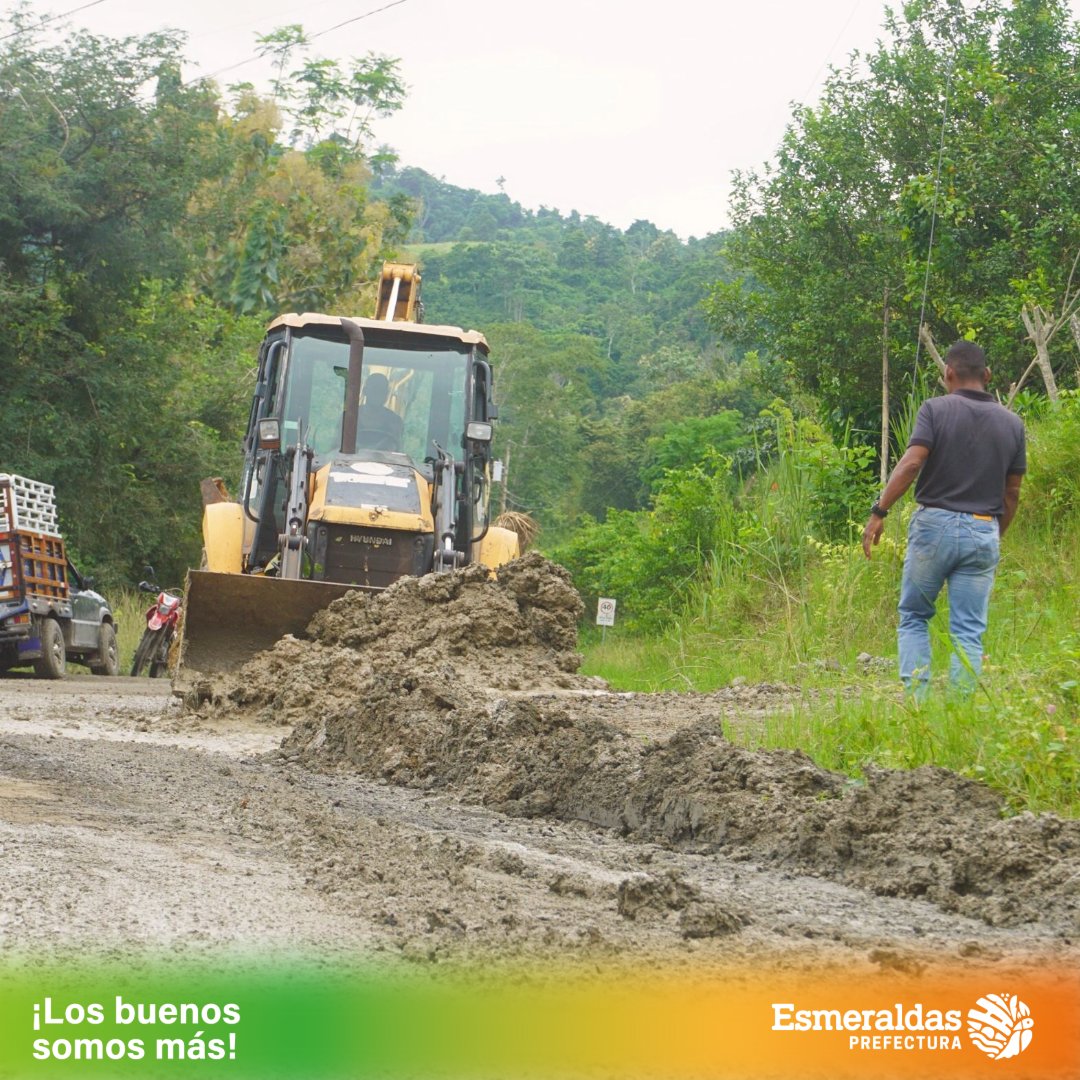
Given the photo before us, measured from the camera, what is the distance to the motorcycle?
22.9m

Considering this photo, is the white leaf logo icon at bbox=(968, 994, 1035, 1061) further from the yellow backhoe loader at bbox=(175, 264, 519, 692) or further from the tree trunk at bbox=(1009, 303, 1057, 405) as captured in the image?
the tree trunk at bbox=(1009, 303, 1057, 405)

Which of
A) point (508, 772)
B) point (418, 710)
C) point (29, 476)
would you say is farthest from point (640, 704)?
point (29, 476)

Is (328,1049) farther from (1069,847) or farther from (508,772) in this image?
(508,772)

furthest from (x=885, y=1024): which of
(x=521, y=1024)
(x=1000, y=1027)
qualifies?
(x=521, y=1024)

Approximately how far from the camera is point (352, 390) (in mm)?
13570

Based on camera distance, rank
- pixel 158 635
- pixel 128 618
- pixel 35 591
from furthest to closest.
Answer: pixel 128 618 → pixel 158 635 → pixel 35 591

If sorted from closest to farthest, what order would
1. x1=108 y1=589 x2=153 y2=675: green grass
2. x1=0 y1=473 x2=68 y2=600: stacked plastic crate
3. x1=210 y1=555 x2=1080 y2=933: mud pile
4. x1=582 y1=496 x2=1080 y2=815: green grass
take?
x1=210 y1=555 x2=1080 y2=933: mud pile, x1=582 y1=496 x2=1080 y2=815: green grass, x1=0 y1=473 x2=68 y2=600: stacked plastic crate, x1=108 y1=589 x2=153 y2=675: green grass

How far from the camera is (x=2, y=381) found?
28.5 m

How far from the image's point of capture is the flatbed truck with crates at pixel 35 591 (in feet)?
60.6

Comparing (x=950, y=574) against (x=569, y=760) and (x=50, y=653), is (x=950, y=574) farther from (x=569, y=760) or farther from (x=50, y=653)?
(x=50, y=653)

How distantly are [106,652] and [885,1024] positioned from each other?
1972cm

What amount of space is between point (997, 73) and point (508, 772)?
51.9 ft

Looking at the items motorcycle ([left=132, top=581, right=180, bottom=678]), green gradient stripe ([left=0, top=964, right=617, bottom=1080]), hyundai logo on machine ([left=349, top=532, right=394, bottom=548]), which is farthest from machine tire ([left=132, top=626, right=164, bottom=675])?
green gradient stripe ([left=0, top=964, right=617, bottom=1080])

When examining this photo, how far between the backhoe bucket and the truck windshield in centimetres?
184
